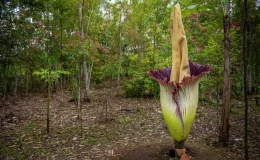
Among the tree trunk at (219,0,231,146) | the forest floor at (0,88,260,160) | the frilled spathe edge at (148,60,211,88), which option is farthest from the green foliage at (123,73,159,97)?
the frilled spathe edge at (148,60,211,88)

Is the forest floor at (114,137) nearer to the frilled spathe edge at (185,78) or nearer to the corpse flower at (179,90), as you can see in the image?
the corpse flower at (179,90)

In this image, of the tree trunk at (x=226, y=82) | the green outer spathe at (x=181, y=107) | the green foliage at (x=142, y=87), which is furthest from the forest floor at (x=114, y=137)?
the green foliage at (x=142, y=87)

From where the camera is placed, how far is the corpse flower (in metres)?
2.00

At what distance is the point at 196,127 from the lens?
185 inches

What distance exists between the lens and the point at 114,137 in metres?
4.09

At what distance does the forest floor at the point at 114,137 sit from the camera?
9.91ft

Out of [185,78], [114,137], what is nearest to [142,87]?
[114,137]

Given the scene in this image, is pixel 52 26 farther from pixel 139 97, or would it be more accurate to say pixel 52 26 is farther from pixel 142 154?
pixel 142 154

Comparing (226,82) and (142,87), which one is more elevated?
(226,82)

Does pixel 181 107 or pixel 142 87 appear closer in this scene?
pixel 181 107

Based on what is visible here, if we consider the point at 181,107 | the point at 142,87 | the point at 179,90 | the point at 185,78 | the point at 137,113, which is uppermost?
the point at 185,78

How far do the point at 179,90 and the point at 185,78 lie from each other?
5.9 inches

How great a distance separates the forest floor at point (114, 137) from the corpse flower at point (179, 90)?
0.63 m

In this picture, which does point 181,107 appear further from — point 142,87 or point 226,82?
point 142,87
